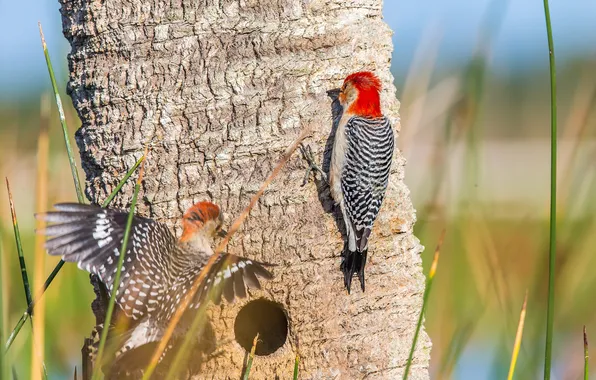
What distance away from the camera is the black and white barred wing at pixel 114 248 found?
2918 mm

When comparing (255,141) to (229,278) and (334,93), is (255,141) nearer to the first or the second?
(334,93)

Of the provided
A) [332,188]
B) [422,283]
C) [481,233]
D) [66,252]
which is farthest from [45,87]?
[422,283]

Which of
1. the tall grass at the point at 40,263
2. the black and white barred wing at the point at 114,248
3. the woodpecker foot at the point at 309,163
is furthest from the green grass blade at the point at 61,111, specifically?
the woodpecker foot at the point at 309,163

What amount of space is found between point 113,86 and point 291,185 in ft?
2.89

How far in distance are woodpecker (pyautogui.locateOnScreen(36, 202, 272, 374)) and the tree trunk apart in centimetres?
21

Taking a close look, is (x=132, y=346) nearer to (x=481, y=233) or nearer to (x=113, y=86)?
(x=113, y=86)

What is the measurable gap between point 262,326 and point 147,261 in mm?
849

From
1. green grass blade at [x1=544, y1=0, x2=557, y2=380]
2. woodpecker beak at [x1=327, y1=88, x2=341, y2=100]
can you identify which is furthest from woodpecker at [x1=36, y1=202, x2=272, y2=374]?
green grass blade at [x1=544, y1=0, x2=557, y2=380]

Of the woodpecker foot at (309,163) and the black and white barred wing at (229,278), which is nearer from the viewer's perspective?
the black and white barred wing at (229,278)

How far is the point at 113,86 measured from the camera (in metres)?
3.42

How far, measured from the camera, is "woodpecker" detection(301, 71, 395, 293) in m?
3.33

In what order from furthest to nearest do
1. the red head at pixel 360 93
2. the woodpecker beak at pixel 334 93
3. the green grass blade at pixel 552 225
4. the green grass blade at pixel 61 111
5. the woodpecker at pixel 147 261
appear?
1. the woodpecker beak at pixel 334 93
2. the red head at pixel 360 93
3. the woodpecker at pixel 147 261
4. the green grass blade at pixel 61 111
5. the green grass blade at pixel 552 225

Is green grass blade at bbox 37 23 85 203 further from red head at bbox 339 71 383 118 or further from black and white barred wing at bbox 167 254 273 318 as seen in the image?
red head at bbox 339 71 383 118

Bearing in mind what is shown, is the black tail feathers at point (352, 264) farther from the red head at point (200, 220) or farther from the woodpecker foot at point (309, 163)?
the red head at point (200, 220)
